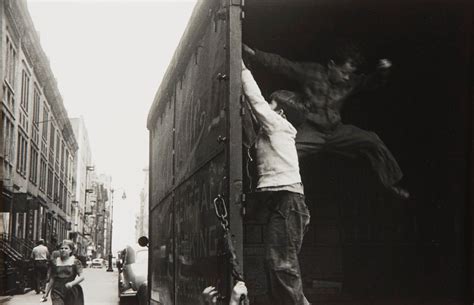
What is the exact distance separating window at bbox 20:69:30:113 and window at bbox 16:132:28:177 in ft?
0.92


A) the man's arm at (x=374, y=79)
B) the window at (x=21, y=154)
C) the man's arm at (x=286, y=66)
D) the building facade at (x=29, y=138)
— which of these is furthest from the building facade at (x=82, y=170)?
the man's arm at (x=374, y=79)

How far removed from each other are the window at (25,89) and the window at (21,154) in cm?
28

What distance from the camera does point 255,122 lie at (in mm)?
5121

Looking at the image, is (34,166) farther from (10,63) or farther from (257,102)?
(257,102)

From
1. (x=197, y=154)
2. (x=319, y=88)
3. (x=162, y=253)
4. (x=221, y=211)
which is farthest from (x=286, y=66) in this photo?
(x=162, y=253)

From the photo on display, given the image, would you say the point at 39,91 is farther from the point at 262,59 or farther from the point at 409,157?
the point at 409,157

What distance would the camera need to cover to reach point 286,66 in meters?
6.07

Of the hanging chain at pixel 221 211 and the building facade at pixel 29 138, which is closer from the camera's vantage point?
the hanging chain at pixel 221 211

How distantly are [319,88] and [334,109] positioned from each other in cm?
27

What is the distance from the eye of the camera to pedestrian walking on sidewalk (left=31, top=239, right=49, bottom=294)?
6.19 meters

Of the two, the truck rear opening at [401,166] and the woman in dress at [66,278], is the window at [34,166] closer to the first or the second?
the woman in dress at [66,278]

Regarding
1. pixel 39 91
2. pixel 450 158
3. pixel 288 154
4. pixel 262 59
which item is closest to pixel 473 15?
pixel 450 158

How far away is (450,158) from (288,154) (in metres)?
2.17

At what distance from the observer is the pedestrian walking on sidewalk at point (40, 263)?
6.19m
